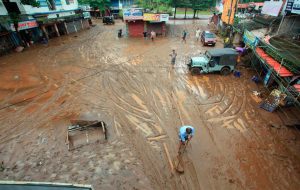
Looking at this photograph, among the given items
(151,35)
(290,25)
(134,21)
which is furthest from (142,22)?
(290,25)

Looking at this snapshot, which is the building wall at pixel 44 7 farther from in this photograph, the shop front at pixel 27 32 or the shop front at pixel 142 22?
the shop front at pixel 142 22

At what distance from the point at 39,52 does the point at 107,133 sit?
17.8 m

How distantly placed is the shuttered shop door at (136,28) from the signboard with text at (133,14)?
126 centimetres

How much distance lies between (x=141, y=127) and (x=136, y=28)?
2249 cm

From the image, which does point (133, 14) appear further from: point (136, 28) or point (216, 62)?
point (216, 62)

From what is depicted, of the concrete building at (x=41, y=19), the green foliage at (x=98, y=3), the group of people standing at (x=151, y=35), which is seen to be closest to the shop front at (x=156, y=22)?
the group of people standing at (x=151, y=35)

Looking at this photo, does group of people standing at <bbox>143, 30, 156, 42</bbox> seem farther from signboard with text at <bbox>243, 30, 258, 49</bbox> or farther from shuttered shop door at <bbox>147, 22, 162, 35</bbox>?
signboard with text at <bbox>243, 30, 258, 49</bbox>

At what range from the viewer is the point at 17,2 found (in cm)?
2136

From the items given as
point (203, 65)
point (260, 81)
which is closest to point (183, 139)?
point (203, 65)

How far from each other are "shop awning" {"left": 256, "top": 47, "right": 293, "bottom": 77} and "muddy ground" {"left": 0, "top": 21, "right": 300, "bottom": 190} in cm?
242

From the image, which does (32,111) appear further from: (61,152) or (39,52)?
(39,52)

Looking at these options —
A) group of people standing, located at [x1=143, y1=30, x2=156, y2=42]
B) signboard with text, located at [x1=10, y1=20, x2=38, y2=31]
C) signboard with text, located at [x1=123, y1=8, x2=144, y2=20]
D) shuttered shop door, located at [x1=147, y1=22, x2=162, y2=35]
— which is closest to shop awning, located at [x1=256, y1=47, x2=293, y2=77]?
group of people standing, located at [x1=143, y1=30, x2=156, y2=42]

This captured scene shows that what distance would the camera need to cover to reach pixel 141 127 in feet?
32.6

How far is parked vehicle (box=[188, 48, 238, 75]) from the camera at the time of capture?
47.9 ft
